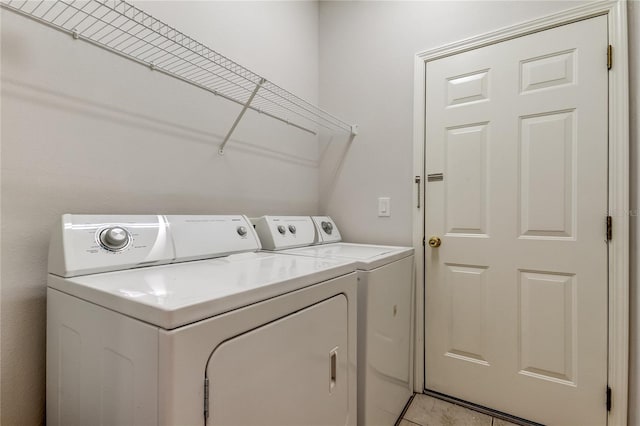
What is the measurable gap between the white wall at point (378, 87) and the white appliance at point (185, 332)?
99 cm

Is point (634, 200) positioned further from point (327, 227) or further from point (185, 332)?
point (185, 332)

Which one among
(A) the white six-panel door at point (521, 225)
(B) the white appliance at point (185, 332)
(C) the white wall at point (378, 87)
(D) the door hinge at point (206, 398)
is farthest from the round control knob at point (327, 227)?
(D) the door hinge at point (206, 398)

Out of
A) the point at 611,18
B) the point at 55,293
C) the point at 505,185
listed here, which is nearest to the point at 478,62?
the point at 611,18

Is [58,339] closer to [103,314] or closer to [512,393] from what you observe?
[103,314]

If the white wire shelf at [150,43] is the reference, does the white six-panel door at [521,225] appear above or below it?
below

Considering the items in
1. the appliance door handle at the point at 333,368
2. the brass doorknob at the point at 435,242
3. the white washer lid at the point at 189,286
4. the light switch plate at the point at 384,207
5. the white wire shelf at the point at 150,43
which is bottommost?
the appliance door handle at the point at 333,368

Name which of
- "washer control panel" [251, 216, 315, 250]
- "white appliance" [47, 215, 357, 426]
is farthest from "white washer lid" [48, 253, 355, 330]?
"washer control panel" [251, 216, 315, 250]

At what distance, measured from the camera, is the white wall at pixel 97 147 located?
0.98m

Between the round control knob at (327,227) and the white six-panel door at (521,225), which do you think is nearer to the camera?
the white six-panel door at (521,225)

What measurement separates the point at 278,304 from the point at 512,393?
1.61 meters

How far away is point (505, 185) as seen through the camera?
167cm

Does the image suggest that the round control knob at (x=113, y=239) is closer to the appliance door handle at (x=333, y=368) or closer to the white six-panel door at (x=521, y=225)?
the appliance door handle at (x=333, y=368)

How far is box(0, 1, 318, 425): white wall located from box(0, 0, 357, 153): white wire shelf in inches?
2.4

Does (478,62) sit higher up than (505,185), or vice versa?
(478,62)
